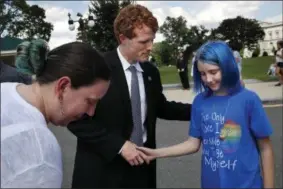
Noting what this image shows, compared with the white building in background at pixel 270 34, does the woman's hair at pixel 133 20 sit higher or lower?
lower

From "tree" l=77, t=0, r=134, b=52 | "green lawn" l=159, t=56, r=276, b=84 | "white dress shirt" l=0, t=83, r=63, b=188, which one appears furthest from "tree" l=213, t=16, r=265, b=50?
"white dress shirt" l=0, t=83, r=63, b=188

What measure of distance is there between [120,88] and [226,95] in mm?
632

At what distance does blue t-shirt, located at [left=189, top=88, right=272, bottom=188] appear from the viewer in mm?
2293

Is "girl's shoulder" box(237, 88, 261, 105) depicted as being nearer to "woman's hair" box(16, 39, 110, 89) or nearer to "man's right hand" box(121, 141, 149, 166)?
"man's right hand" box(121, 141, 149, 166)

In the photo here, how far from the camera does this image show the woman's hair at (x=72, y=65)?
1.45m

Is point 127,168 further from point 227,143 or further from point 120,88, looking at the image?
point 227,143

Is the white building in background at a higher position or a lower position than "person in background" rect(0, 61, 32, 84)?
higher

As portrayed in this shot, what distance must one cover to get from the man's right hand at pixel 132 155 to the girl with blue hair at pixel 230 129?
0.35 meters

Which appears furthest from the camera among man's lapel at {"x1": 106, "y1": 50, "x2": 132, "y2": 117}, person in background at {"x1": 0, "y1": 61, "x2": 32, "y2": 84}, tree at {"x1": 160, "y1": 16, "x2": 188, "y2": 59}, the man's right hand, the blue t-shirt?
tree at {"x1": 160, "y1": 16, "x2": 188, "y2": 59}

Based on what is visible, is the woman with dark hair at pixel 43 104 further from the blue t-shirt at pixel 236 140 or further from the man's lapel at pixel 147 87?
the man's lapel at pixel 147 87

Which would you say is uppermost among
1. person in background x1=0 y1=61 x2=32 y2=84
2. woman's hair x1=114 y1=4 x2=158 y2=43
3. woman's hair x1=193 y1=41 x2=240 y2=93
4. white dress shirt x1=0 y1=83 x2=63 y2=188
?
woman's hair x1=114 y1=4 x2=158 y2=43

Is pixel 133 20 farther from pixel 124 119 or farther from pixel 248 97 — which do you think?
pixel 248 97

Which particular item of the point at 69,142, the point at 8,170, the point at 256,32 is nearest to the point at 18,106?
the point at 8,170

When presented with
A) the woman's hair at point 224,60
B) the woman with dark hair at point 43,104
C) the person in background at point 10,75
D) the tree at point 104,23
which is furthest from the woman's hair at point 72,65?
the tree at point 104,23
